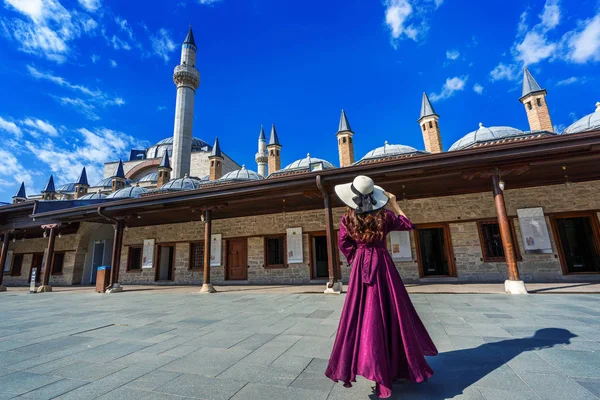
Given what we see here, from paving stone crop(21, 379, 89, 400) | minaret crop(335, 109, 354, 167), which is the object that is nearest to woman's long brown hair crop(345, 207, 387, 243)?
paving stone crop(21, 379, 89, 400)

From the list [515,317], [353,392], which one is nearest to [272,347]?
[353,392]

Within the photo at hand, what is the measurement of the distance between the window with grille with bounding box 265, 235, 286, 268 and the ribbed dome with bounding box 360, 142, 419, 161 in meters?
9.28

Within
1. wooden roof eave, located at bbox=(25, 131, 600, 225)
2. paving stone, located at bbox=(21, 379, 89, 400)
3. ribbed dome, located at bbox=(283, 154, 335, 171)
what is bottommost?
paving stone, located at bbox=(21, 379, 89, 400)

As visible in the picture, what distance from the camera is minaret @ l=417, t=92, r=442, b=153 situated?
63.0 ft

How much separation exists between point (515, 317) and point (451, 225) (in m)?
5.77

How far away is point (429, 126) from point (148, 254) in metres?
19.6

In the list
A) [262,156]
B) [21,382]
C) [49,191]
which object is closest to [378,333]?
[21,382]

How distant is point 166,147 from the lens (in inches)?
1642

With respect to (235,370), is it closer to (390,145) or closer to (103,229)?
(103,229)

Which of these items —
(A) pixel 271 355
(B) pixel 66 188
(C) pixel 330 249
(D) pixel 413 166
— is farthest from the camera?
(B) pixel 66 188

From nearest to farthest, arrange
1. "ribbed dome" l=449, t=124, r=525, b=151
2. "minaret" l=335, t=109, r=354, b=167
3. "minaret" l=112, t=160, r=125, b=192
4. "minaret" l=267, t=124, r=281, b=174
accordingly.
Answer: "ribbed dome" l=449, t=124, r=525, b=151 → "minaret" l=335, t=109, r=354, b=167 → "minaret" l=267, t=124, r=281, b=174 → "minaret" l=112, t=160, r=125, b=192

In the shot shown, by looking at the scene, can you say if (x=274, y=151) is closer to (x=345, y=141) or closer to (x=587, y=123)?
(x=345, y=141)

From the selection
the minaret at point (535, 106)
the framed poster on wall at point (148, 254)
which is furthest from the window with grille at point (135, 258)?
the minaret at point (535, 106)

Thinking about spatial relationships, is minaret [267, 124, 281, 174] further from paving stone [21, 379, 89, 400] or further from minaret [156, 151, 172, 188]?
paving stone [21, 379, 89, 400]
